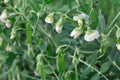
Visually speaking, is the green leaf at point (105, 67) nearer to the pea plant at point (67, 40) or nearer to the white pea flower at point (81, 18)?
the pea plant at point (67, 40)

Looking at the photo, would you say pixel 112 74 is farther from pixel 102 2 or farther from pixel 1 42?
pixel 1 42

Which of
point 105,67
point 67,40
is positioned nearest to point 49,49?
point 67,40

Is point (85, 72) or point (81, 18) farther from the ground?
point (81, 18)

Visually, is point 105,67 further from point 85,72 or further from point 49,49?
point 49,49

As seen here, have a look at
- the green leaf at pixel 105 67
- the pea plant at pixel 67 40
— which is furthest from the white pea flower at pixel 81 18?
the green leaf at pixel 105 67

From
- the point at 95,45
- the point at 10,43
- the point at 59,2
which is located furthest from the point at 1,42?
the point at 95,45

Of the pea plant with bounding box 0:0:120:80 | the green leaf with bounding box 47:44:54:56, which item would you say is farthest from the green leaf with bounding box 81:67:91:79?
the green leaf with bounding box 47:44:54:56

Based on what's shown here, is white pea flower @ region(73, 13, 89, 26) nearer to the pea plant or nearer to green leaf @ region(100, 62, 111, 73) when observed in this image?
the pea plant

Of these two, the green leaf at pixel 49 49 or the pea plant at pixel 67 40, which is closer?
the pea plant at pixel 67 40
